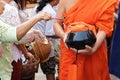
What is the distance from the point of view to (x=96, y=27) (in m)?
3.06

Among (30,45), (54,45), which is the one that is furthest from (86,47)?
(54,45)

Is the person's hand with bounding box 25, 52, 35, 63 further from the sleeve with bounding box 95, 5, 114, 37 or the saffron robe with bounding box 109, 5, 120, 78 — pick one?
the saffron robe with bounding box 109, 5, 120, 78

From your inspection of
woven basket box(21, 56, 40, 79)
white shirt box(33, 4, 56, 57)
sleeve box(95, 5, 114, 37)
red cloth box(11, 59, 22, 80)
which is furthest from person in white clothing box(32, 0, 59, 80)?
sleeve box(95, 5, 114, 37)

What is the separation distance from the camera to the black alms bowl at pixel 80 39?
9.23ft

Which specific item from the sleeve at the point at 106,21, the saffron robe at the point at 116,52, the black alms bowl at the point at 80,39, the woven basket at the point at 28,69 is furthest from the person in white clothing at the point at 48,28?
the saffron robe at the point at 116,52

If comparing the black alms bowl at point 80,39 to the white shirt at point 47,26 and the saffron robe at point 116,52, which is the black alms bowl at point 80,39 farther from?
the white shirt at point 47,26

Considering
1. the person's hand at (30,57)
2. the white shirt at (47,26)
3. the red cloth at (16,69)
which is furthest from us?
the white shirt at (47,26)

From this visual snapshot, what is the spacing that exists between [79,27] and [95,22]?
241 mm

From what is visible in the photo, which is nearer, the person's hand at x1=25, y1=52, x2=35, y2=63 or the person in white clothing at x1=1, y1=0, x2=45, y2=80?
the person in white clothing at x1=1, y1=0, x2=45, y2=80

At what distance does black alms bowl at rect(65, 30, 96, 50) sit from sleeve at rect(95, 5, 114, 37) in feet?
0.67

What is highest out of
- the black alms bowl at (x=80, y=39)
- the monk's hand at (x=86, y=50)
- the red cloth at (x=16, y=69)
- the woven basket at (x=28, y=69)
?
the black alms bowl at (x=80, y=39)

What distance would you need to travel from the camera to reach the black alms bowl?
2.81 meters

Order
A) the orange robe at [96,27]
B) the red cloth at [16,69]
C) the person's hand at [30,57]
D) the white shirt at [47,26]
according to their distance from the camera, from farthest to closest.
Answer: the white shirt at [47,26]
the person's hand at [30,57]
the red cloth at [16,69]
the orange robe at [96,27]

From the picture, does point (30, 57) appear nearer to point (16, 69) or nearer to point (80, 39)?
point (16, 69)
